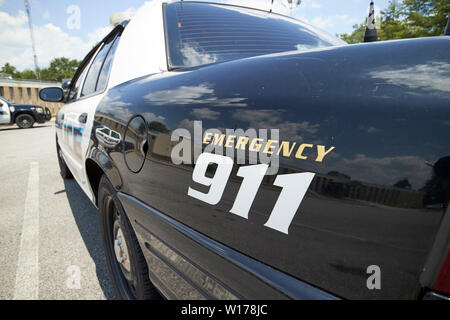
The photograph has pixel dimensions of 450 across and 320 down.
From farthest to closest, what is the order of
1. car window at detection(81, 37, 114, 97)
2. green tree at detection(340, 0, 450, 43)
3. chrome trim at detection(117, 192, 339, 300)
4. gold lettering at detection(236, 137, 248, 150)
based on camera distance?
green tree at detection(340, 0, 450, 43), car window at detection(81, 37, 114, 97), gold lettering at detection(236, 137, 248, 150), chrome trim at detection(117, 192, 339, 300)

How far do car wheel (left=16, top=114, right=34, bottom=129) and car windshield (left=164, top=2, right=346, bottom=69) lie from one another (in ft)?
50.7

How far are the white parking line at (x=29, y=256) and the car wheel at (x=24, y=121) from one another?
40.7 feet

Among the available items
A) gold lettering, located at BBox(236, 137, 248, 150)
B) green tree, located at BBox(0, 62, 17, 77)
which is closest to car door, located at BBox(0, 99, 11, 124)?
gold lettering, located at BBox(236, 137, 248, 150)

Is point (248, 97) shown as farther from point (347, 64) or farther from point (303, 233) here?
point (303, 233)

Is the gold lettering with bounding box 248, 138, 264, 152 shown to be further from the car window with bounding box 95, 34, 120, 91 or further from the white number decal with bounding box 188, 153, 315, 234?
the car window with bounding box 95, 34, 120, 91

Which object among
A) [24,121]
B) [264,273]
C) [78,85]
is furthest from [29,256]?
[24,121]

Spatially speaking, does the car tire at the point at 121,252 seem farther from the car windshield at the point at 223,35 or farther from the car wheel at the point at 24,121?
the car wheel at the point at 24,121

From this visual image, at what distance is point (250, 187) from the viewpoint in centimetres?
73

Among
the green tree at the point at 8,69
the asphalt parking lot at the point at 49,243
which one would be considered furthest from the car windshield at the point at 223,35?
the green tree at the point at 8,69

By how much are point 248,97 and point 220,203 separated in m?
0.32

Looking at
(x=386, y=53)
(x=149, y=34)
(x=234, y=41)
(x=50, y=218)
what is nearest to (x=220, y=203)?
(x=386, y=53)

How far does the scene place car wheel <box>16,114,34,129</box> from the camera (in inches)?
535

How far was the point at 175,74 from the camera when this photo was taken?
1.19 metres

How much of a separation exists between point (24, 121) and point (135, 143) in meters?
16.1
